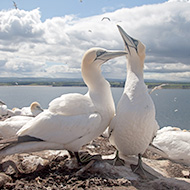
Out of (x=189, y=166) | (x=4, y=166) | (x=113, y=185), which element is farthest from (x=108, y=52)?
(x=189, y=166)

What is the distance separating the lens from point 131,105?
4.06 m

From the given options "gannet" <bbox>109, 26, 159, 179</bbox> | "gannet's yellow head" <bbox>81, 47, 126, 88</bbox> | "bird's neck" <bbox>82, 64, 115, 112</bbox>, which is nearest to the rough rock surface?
"gannet" <bbox>109, 26, 159, 179</bbox>

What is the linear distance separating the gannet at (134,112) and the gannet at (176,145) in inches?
54.6

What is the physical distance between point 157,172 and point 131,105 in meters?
1.30

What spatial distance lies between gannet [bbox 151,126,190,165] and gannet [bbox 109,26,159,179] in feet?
4.55

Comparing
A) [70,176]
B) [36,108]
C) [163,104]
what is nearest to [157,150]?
[70,176]

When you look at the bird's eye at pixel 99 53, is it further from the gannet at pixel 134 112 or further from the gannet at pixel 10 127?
the gannet at pixel 10 127

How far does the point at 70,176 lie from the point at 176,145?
9.34ft

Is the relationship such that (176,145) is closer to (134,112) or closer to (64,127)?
(134,112)

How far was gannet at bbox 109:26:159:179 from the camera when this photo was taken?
4.01m

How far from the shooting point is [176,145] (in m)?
5.60

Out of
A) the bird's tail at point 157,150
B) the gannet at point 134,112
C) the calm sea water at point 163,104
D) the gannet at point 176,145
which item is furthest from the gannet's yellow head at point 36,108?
the gannet at point 134,112

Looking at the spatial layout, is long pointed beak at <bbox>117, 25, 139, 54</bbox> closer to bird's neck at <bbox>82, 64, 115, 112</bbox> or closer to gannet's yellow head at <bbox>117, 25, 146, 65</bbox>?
gannet's yellow head at <bbox>117, 25, 146, 65</bbox>

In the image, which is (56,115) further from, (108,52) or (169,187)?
(169,187)
